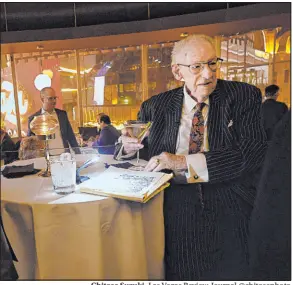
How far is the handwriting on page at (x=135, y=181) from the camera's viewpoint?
64 cm

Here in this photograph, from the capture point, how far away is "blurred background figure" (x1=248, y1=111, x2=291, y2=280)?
2.12 feet

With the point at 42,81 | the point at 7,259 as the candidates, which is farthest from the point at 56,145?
the point at 7,259

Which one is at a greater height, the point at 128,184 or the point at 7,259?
the point at 128,184

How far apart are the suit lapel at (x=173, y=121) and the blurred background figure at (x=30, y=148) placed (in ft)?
1.16

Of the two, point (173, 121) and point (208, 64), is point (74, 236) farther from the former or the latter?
point (208, 64)

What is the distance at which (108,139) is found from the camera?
2.51ft

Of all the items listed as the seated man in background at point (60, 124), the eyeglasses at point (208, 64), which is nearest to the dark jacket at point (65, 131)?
the seated man in background at point (60, 124)

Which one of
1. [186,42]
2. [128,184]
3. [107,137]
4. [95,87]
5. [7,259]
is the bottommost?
[7,259]

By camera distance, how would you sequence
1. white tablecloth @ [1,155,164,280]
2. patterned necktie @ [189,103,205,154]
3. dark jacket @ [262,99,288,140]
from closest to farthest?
white tablecloth @ [1,155,164,280] < dark jacket @ [262,99,288,140] < patterned necktie @ [189,103,205,154]

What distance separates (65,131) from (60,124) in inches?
0.9

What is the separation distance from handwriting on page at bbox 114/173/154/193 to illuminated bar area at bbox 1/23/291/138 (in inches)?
5.5

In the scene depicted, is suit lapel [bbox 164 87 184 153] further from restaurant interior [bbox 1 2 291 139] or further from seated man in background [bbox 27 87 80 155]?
seated man in background [bbox 27 87 80 155]

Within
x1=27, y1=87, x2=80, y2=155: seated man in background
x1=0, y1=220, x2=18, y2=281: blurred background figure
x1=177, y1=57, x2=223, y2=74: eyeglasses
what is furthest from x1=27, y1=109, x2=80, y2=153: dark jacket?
x1=177, y1=57, x2=223, y2=74: eyeglasses

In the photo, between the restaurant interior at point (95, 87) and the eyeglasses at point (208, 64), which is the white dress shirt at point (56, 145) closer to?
the restaurant interior at point (95, 87)
